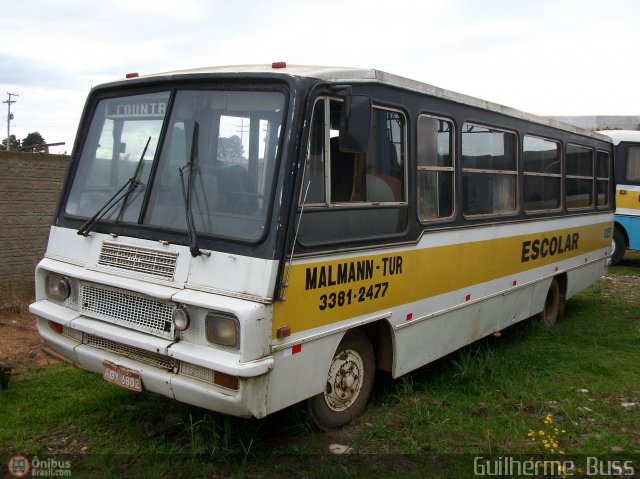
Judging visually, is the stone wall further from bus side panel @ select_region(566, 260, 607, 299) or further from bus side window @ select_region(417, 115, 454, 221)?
bus side panel @ select_region(566, 260, 607, 299)

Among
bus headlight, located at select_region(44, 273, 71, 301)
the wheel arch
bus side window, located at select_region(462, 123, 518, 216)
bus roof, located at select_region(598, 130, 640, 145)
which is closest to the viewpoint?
bus headlight, located at select_region(44, 273, 71, 301)

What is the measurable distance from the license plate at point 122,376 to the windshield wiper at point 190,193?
2.89ft

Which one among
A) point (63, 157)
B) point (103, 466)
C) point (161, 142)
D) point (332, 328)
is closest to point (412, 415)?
point (332, 328)

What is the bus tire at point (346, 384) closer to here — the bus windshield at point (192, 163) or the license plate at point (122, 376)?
the license plate at point (122, 376)

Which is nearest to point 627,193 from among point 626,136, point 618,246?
point 618,246

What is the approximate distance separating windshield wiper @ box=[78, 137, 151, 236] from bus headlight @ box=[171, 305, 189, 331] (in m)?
0.95

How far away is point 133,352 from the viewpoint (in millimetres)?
4098

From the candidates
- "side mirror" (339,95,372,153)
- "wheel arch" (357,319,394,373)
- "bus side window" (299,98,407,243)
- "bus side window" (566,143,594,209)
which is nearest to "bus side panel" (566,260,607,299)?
"bus side window" (566,143,594,209)

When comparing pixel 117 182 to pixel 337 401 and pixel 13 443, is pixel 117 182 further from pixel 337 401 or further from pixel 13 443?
pixel 337 401

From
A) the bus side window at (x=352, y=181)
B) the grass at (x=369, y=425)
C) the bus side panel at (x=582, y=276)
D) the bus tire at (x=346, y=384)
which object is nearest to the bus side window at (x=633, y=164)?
the bus side panel at (x=582, y=276)

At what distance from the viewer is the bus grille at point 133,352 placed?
3938mm

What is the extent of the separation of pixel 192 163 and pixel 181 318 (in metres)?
1.01

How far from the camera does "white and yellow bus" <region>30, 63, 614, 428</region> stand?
3766mm

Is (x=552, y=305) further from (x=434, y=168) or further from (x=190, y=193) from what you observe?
(x=190, y=193)
